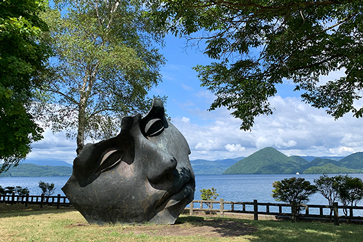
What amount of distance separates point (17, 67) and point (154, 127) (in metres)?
8.15

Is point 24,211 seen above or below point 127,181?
below

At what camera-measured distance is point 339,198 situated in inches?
664

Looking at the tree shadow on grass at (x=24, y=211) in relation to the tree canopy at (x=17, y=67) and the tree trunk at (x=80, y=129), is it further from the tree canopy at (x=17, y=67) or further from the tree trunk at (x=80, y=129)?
the tree trunk at (x=80, y=129)

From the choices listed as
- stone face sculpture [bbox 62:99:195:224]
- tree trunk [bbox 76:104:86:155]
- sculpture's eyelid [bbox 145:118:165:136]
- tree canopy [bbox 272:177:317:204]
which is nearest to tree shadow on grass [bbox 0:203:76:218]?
tree trunk [bbox 76:104:86:155]

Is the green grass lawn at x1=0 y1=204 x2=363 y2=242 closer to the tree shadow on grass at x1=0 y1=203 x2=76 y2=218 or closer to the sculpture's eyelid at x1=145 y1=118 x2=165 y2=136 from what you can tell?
the sculpture's eyelid at x1=145 y1=118 x2=165 y2=136

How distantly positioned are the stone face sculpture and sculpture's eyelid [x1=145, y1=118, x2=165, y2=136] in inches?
30.0

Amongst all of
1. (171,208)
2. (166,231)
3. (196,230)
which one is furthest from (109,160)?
(196,230)

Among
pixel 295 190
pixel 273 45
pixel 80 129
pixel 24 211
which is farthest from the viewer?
pixel 24 211

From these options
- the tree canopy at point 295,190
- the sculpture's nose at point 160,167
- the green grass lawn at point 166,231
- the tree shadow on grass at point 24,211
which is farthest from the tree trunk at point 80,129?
the tree canopy at point 295,190

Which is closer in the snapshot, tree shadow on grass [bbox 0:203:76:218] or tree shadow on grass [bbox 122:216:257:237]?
tree shadow on grass [bbox 122:216:257:237]

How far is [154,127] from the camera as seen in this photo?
12.3m

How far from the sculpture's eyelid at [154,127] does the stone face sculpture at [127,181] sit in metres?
0.76

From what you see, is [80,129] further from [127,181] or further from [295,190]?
[295,190]

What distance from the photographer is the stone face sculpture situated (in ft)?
35.4
